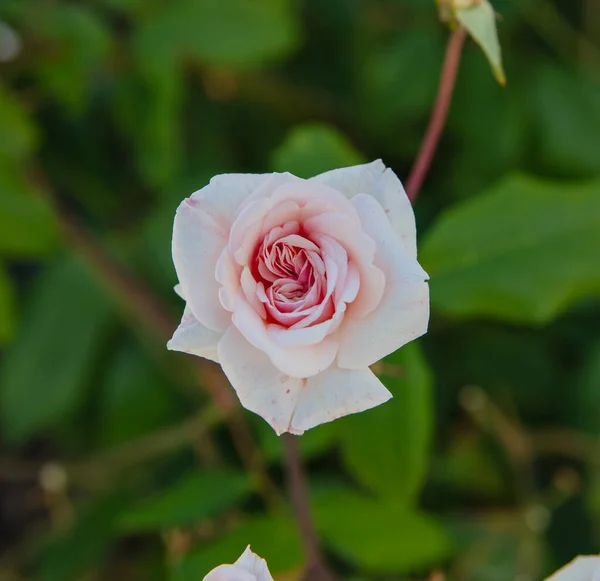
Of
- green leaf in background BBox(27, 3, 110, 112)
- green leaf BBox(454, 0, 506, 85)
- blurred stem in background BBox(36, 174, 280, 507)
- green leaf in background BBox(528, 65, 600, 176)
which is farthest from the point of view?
green leaf in background BBox(528, 65, 600, 176)

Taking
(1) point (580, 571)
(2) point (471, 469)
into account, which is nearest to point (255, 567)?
(1) point (580, 571)

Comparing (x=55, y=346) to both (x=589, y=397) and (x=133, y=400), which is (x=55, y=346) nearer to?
(x=133, y=400)

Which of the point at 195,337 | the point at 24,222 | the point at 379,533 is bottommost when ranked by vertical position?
the point at 379,533

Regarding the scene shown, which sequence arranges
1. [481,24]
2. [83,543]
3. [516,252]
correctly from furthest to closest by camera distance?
[83,543] → [516,252] → [481,24]

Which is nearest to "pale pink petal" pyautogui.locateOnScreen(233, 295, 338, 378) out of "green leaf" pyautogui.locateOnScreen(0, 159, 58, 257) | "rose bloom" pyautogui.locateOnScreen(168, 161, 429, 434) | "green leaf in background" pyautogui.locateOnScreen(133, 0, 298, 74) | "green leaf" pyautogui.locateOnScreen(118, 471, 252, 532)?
"rose bloom" pyautogui.locateOnScreen(168, 161, 429, 434)

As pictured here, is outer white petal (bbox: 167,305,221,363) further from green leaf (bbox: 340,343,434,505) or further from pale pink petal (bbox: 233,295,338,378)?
green leaf (bbox: 340,343,434,505)

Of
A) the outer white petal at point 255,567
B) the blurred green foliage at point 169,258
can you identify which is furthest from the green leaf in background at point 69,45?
the outer white petal at point 255,567

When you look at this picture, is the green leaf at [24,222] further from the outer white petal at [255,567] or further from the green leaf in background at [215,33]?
the outer white petal at [255,567]
